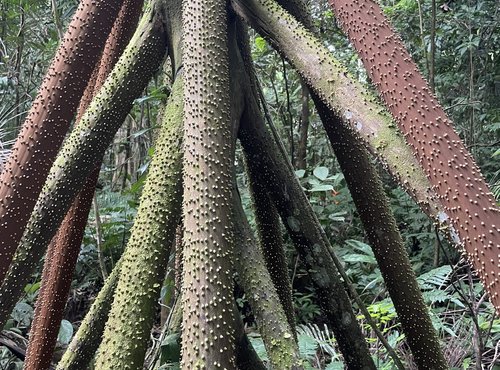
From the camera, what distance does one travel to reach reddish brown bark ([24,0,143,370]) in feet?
6.56

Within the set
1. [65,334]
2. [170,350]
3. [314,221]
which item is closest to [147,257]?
[170,350]

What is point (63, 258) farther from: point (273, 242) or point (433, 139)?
point (433, 139)

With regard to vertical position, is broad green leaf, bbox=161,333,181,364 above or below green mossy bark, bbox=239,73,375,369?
below

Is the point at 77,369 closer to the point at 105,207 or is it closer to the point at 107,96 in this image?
the point at 107,96

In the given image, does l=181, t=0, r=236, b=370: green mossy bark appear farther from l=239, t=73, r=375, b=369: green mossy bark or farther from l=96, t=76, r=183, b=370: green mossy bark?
l=239, t=73, r=375, b=369: green mossy bark

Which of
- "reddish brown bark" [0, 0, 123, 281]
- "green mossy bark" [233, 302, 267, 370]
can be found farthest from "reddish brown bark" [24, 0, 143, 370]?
"green mossy bark" [233, 302, 267, 370]

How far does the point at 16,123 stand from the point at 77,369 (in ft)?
12.6

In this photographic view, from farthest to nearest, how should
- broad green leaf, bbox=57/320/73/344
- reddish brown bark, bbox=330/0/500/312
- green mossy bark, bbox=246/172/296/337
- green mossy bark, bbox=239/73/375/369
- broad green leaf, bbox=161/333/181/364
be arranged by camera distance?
broad green leaf, bbox=57/320/73/344
green mossy bark, bbox=246/172/296/337
green mossy bark, bbox=239/73/375/369
broad green leaf, bbox=161/333/181/364
reddish brown bark, bbox=330/0/500/312

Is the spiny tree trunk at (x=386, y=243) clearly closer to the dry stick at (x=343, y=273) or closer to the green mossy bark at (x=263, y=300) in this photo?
the dry stick at (x=343, y=273)

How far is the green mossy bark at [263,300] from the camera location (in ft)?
4.56

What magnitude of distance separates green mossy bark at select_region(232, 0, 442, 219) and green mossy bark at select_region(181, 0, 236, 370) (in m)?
0.15

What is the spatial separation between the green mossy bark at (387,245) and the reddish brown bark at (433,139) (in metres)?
0.57

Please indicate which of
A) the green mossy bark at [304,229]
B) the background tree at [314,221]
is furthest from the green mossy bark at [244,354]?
the green mossy bark at [304,229]

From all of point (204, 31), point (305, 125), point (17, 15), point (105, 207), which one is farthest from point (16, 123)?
point (204, 31)
